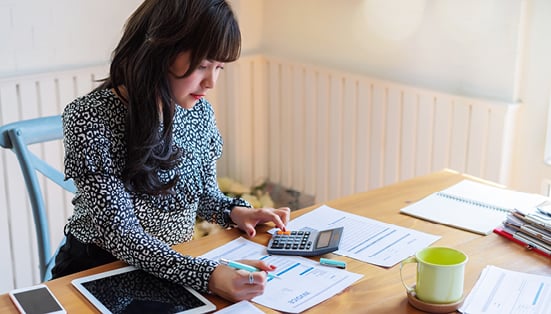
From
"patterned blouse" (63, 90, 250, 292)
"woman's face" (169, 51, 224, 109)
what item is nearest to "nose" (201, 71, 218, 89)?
"woman's face" (169, 51, 224, 109)

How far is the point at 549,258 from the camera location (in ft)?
5.00

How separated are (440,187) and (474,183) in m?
0.09

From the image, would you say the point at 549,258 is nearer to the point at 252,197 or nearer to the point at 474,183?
the point at 474,183

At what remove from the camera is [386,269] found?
1.47 meters

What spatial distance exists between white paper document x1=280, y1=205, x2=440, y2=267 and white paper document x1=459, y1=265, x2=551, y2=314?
177mm

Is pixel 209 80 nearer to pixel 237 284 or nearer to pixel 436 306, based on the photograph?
pixel 237 284

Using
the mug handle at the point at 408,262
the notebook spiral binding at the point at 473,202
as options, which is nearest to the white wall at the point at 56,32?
the notebook spiral binding at the point at 473,202

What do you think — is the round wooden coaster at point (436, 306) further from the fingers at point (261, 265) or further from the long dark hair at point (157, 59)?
the long dark hair at point (157, 59)

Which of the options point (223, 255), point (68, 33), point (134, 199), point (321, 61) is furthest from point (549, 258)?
point (68, 33)

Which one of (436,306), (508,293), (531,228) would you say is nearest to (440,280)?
(436,306)

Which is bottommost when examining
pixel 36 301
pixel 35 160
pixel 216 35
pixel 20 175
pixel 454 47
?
pixel 20 175

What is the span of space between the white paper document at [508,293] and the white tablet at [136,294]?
47 centimetres

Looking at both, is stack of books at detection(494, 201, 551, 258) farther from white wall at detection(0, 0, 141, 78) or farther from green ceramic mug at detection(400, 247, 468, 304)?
white wall at detection(0, 0, 141, 78)

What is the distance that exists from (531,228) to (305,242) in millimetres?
479
